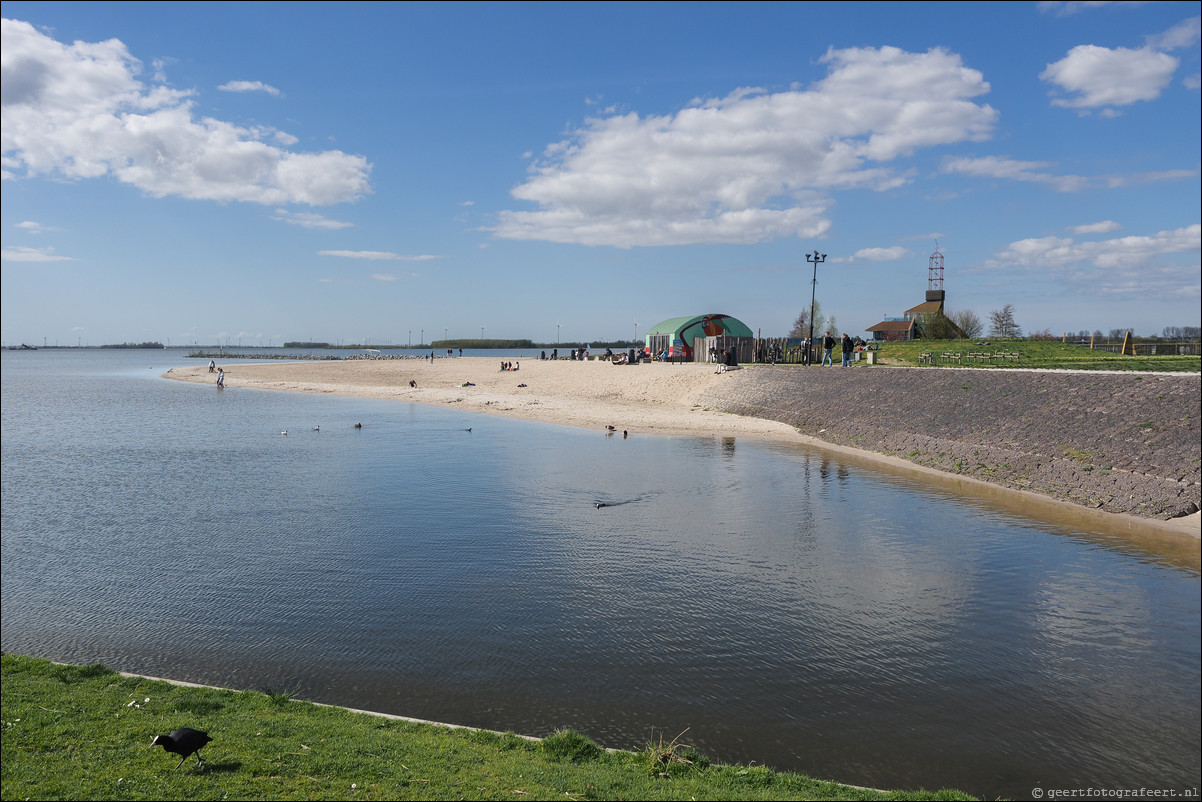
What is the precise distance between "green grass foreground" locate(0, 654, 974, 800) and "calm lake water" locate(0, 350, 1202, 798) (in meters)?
0.87

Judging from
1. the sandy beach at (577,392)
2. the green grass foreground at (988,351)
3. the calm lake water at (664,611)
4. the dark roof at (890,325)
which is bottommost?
the calm lake water at (664,611)

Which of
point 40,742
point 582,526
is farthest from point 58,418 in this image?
point 40,742

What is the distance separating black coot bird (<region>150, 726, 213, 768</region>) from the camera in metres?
7.90

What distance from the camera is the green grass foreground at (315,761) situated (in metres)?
7.66


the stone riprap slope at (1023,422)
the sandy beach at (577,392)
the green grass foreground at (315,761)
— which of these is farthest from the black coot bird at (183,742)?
the sandy beach at (577,392)

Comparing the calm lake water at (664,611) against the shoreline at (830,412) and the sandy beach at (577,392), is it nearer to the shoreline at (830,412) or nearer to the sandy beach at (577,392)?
the shoreline at (830,412)

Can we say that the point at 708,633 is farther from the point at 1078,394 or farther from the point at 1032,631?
the point at 1078,394

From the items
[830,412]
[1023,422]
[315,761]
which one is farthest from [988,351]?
[315,761]

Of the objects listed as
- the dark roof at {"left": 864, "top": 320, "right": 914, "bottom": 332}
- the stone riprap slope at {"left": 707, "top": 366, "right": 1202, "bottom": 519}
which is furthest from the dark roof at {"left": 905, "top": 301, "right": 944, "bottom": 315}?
the stone riprap slope at {"left": 707, "top": 366, "right": 1202, "bottom": 519}

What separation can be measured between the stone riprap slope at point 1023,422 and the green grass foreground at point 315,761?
5.96 meters

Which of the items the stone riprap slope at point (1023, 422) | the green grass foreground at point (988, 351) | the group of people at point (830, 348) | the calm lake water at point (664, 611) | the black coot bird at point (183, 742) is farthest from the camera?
the group of people at point (830, 348)

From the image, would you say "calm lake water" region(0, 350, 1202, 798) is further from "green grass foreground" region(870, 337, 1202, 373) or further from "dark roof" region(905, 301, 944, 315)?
"dark roof" region(905, 301, 944, 315)

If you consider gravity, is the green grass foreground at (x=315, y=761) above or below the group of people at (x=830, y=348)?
below

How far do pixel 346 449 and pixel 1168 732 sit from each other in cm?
3570
